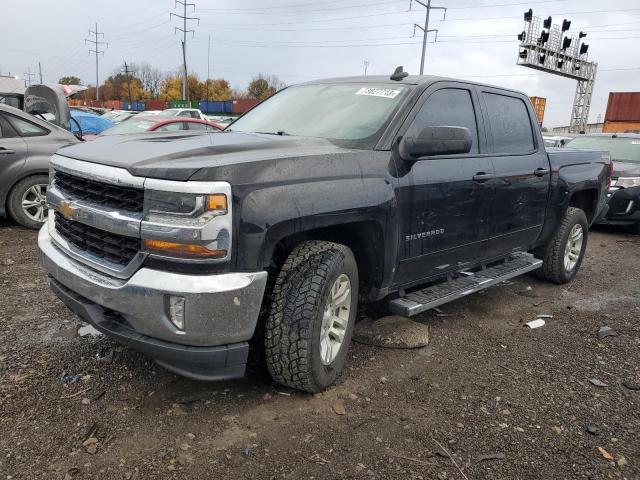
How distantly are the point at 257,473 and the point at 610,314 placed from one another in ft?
12.6

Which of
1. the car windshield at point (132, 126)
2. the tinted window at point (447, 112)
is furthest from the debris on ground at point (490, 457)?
the car windshield at point (132, 126)

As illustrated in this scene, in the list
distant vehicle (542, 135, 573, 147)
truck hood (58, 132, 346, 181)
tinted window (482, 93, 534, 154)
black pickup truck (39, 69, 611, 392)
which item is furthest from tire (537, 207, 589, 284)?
distant vehicle (542, 135, 573, 147)

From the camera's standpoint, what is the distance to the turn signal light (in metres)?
2.43

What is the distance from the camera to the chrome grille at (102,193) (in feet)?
8.40

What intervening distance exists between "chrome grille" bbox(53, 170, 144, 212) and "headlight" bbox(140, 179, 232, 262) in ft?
0.43

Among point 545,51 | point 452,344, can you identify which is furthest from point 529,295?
point 545,51

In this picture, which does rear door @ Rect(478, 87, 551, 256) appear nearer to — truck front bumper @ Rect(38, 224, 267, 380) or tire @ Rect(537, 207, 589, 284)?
tire @ Rect(537, 207, 589, 284)

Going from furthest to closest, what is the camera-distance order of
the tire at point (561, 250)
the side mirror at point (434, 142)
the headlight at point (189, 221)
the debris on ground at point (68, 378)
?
1. the tire at point (561, 250)
2. the side mirror at point (434, 142)
3. the debris on ground at point (68, 378)
4. the headlight at point (189, 221)

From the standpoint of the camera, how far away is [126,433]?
8.64 ft

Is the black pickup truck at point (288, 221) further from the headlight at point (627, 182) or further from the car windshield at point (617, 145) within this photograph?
the car windshield at point (617, 145)

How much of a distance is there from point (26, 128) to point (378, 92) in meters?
5.13

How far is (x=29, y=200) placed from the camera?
671cm

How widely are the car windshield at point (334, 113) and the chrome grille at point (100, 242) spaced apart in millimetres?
1455

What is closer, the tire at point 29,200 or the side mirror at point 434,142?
the side mirror at point 434,142
